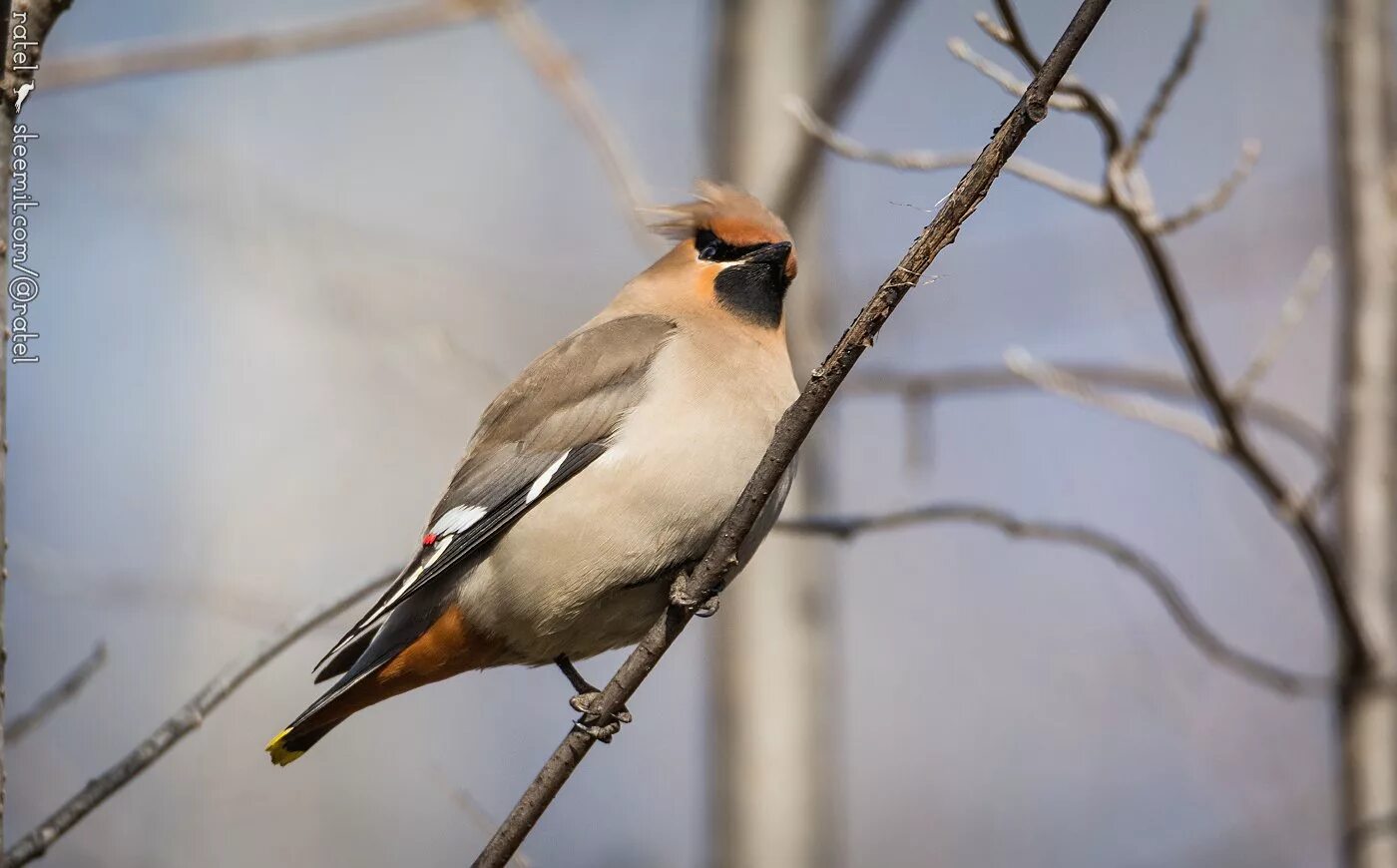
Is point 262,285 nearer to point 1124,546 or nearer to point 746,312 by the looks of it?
point 746,312

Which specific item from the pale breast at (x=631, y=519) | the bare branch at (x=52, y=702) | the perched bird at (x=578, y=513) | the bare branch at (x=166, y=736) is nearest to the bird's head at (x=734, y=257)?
the perched bird at (x=578, y=513)

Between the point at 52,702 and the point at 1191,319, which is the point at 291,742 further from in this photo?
the point at 1191,319

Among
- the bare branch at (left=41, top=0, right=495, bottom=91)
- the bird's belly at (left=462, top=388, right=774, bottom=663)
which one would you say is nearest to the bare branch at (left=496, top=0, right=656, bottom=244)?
the bare branch at (left=41, top=0, right=495, bottom=91)

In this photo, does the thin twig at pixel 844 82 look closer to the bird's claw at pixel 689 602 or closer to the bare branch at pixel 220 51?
the bare branch at pixel 220 51

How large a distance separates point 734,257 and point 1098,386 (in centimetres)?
114

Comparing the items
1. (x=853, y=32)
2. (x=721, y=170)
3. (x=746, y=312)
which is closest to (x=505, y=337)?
(x=721, y=170)

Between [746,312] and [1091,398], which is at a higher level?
[746,312]

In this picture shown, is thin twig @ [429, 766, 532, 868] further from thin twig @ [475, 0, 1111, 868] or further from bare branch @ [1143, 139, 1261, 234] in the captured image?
bare branch @ [1143, 139, 1261, 234]

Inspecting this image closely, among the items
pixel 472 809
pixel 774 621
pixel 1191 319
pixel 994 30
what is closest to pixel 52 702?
pixel 472 809

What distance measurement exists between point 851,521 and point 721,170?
208 cm

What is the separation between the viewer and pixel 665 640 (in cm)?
281

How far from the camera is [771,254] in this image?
3875 millimetres

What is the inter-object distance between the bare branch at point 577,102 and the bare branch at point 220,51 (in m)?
0.13

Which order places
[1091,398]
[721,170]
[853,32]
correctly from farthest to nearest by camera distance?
1. [721,170]
2. [853,32]
3. [1091,398]
